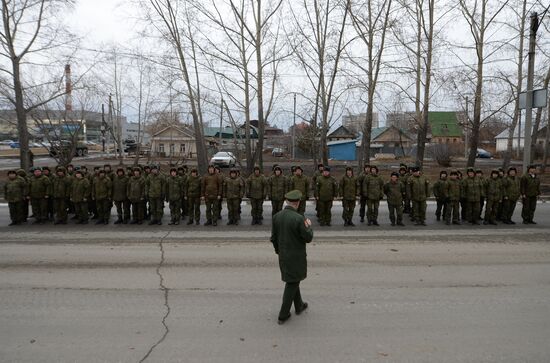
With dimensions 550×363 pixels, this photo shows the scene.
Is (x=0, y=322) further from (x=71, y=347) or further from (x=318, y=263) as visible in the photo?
(x=318, y=263)

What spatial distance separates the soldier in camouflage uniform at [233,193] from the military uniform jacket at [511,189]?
24.8 ft

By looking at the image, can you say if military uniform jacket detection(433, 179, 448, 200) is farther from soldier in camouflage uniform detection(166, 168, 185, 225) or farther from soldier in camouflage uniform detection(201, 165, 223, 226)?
soldier in camouflage uniform detection(166, 168, 185, 225)

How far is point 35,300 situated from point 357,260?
5.43 m

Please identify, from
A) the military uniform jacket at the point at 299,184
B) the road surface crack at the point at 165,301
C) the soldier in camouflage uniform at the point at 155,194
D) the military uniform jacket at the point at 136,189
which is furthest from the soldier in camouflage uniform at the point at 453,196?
the military uniform jacket at the point at 136,189

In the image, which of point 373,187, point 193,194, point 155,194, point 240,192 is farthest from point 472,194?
point 155,194

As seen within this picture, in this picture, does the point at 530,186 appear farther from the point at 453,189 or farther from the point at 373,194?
the point at 373,194

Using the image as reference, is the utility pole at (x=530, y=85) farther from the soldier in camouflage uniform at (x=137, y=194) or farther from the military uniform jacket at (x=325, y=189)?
the soldier in camouflage uniform at (x=137, y=194)

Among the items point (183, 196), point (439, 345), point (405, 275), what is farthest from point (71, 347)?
point (183, 196)

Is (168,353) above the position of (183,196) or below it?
below

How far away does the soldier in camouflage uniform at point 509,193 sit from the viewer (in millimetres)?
12202

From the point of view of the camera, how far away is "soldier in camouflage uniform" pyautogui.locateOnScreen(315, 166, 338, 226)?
1205cm

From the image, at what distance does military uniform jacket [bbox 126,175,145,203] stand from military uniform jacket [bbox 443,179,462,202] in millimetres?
8740

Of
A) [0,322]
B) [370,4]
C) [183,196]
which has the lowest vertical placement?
[0,322]

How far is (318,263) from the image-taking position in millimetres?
8008
